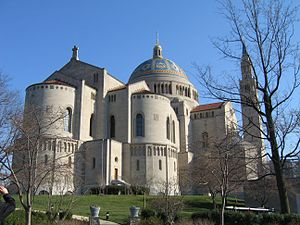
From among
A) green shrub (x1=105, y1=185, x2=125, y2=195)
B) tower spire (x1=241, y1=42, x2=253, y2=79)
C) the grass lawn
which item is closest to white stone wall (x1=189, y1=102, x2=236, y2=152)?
green shrub (x1=105, y1=185, x2=125, y2=195)

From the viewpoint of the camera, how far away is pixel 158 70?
75938mm

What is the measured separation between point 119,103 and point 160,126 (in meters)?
7.20

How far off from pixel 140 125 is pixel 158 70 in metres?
26.5

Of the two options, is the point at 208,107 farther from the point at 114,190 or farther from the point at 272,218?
the point at 272,218

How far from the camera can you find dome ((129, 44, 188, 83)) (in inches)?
2974

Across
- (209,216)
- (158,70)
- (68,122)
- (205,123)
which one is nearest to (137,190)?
(68,122)

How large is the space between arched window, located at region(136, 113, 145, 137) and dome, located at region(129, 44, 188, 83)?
2413 centimetres

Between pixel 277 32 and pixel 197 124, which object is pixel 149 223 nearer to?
pixel 277 32

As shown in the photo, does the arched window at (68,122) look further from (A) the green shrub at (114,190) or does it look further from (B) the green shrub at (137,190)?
(B) the green shrub at (137,190)

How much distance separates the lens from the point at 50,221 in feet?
58.9

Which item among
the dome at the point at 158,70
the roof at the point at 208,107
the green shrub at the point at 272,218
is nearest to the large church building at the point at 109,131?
the roof at the point at 208,107

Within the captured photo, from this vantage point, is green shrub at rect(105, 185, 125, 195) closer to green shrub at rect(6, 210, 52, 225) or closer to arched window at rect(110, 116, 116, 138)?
arched window at rect(110, 116, 116, 138)

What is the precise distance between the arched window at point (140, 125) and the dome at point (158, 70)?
24.1 m

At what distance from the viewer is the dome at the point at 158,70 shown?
75544mm
